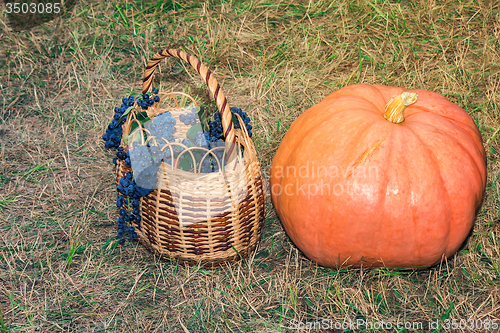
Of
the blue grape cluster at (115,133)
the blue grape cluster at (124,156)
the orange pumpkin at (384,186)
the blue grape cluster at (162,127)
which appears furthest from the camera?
the blue grape cluster at (162,127)

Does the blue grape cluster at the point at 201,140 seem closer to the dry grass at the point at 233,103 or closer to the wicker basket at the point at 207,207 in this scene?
the wicker basket at the point at 207,207

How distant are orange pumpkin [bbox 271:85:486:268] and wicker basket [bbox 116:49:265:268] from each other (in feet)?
0.76

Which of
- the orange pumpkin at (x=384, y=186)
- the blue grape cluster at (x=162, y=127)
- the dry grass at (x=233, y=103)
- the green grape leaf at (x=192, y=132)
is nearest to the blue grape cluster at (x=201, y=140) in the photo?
the green grape leaf at (x=192, y=132)

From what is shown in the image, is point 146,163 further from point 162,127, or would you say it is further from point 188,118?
point 188,118

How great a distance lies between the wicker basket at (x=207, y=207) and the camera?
1875mm

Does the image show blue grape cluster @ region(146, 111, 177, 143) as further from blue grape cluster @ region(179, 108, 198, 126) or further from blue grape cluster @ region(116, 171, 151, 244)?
blue grape cluster @ region(116, 171, 151, 244)

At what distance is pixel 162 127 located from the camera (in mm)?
2193

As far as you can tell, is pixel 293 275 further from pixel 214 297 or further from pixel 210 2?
pixel 210 2

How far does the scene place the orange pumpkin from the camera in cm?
184

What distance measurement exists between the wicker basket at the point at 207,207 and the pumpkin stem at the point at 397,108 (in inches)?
27.8

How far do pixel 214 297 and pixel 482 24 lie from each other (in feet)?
10.4

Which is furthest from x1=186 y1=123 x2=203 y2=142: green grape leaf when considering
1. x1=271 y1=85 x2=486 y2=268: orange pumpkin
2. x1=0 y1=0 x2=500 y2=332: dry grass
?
x1=0 y1=0 x2=500 y2=332: dry grass

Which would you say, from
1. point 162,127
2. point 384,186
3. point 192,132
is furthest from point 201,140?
point 384,186

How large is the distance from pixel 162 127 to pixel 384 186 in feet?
3.83
